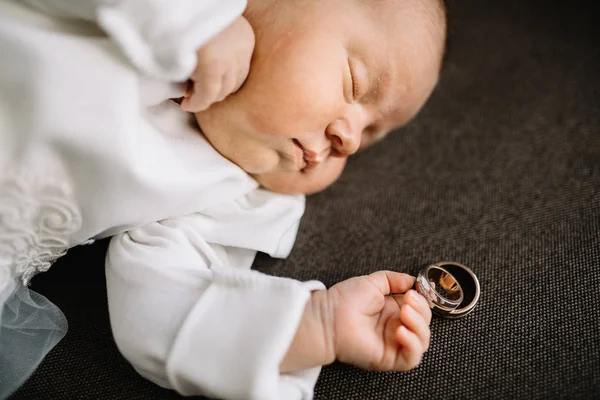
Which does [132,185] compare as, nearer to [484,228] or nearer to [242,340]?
[242,340]

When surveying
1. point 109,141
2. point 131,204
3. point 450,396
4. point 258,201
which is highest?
point 109,141

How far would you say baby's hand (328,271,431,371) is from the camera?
0.76 meters

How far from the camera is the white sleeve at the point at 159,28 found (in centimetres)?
69

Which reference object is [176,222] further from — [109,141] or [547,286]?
[547,286]

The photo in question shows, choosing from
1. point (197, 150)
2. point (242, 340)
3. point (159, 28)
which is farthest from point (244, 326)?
point (159, 28)

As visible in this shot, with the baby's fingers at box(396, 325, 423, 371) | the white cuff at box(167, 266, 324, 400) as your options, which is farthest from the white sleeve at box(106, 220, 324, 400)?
the baby's fingers at box(396, 325, 423, 371)

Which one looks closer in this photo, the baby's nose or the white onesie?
the white onesie

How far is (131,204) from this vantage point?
0.81 metres

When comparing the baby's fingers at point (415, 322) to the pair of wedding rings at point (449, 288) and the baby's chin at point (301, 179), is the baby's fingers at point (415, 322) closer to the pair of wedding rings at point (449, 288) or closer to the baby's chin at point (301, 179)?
the pair of wedding rings at point (449, 288)

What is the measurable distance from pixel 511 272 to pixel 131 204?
0.61m

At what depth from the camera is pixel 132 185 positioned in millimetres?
783

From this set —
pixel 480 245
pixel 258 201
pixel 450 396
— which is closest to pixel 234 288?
pixel 258 201

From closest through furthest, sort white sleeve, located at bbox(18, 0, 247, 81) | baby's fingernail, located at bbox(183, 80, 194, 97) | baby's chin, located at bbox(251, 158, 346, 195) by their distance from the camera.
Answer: white sleeve, located at bbox(18, 0, 247, 81) < baby's fingernail, located at bbox(183, 80, 194, 97) < baby's chin, located at bbox(251, 158, 346, 195)

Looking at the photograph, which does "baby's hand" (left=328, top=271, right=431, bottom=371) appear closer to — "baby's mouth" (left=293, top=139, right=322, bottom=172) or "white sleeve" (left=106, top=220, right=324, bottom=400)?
"white sleeve" (left=106, top=220, right=324, bottom=400)
